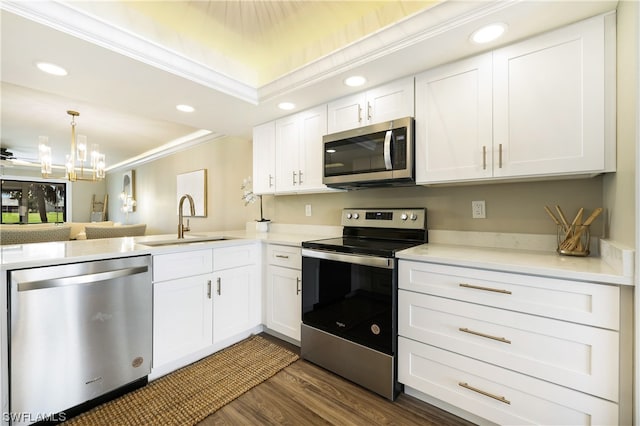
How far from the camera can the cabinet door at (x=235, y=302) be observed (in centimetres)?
214

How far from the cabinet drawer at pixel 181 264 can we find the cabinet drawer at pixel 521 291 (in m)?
1.45

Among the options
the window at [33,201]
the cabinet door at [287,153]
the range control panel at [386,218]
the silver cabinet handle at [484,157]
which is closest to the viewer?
the silver cabinet handle at [484,157]

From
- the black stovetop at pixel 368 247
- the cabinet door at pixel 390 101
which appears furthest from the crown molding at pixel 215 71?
the black stovetop at pixel 368 247

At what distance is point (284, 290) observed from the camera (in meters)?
2.27

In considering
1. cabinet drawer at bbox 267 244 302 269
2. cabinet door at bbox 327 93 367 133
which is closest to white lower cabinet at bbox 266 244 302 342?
cabinet drawer at bbox 267 244 302 269

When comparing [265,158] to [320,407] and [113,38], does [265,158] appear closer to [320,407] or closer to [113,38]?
[113,38]

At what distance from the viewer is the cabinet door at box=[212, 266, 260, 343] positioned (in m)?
2.14

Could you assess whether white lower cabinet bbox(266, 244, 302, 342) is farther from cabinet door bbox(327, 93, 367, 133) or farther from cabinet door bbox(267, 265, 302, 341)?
cabinet door bbox(327, 93, 367, 133)

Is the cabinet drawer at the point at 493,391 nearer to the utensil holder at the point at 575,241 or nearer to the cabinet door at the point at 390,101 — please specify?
the utensil holder at the point at 575,241

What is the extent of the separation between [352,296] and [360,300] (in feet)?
0.19

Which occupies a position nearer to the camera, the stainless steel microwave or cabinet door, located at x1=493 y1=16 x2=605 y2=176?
cabinet door, located at x1=493 y1=16 x2=605 y2=176

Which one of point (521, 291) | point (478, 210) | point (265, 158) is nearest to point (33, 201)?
point (265, 158)

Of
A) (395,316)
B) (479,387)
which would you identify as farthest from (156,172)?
(479,387)

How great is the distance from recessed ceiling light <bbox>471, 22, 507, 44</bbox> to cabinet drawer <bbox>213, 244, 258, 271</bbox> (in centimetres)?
216
